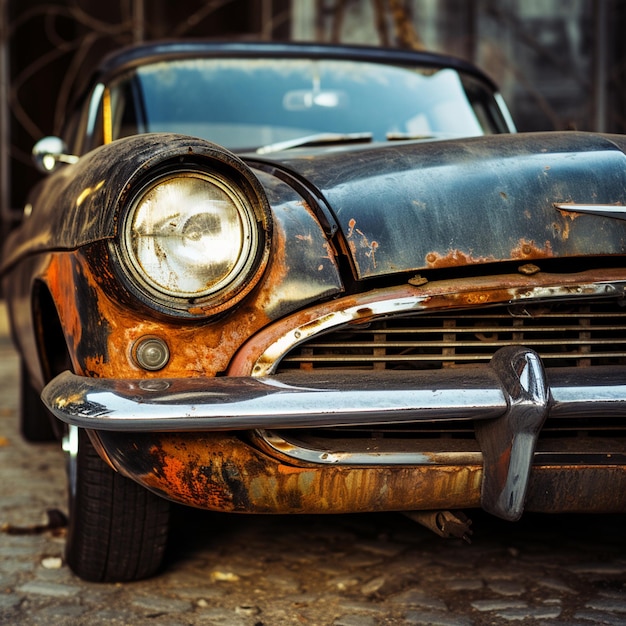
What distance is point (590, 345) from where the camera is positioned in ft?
6.86

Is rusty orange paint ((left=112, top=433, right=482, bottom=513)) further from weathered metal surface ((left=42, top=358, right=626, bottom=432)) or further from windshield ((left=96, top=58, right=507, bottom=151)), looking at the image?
windshield ((left=96, top=58, right=507, bottom=151))

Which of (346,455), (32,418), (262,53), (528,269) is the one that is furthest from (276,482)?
(32,418)

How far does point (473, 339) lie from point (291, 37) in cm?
683

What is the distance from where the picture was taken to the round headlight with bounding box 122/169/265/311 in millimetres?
1919

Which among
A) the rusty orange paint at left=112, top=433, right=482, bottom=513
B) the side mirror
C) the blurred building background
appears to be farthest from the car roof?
the blurred building background

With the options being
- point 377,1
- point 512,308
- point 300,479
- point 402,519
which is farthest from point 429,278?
point 377,1

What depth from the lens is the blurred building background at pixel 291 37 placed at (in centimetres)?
827

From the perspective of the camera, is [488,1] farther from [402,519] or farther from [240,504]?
[240,504]

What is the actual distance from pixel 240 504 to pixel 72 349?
495 mm

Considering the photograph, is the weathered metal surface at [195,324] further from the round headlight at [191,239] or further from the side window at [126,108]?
the side window at [126,108]

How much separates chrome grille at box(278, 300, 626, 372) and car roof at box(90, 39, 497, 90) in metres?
1.68

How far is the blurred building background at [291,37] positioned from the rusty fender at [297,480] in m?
6.61

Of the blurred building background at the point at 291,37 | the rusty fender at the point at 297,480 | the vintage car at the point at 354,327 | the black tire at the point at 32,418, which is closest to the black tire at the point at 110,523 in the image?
the vintage car at the point at 354,327

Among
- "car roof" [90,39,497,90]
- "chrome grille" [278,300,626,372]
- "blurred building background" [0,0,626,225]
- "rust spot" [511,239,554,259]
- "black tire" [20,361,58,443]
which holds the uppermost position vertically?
"blurred building background" [0,0,626,225]
